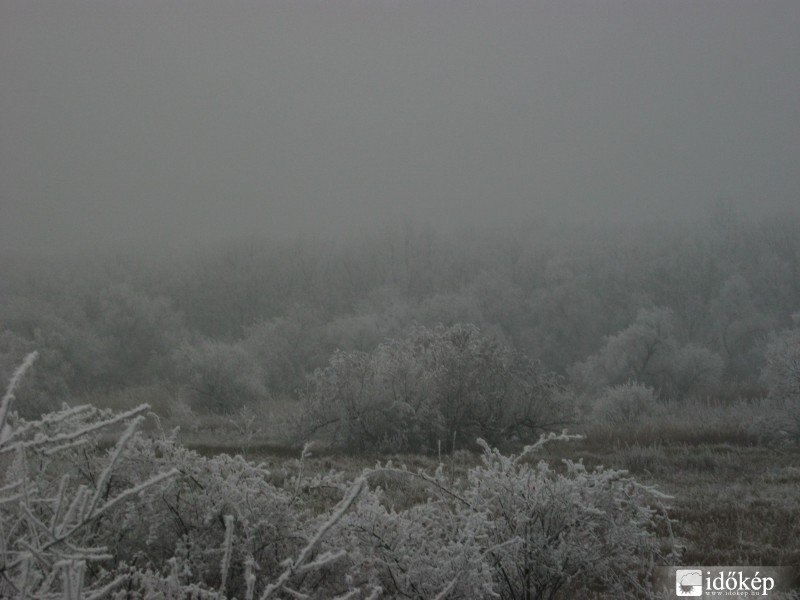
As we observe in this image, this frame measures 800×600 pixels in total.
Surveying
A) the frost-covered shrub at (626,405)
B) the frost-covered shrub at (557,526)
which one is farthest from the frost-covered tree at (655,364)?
the frost-covered shrub at (557,526)

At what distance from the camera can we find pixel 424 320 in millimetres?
38281

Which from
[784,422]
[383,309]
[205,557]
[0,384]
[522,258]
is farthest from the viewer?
[522,258]

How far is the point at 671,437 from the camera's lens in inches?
518

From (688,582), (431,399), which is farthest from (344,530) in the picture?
(431,399)

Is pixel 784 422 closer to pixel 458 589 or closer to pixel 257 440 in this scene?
pixel 257 440

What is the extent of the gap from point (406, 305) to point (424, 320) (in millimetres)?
1530

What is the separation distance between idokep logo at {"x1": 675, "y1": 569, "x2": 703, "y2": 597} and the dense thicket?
765 inches

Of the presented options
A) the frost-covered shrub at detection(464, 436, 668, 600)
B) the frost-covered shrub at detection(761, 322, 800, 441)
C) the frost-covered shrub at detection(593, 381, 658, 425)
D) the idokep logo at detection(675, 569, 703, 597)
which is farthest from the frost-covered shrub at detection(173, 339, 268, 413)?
the frost-covered shrub at detection(464, 436, 668, 600)

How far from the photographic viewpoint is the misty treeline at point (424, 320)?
48.2 ft

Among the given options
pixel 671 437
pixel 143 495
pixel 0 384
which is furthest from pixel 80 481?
pixel 0 384

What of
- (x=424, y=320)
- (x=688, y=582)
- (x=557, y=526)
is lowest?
(x=424, y=320)

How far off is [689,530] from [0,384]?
24.6 metres

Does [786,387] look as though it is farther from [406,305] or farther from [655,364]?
[406,305]

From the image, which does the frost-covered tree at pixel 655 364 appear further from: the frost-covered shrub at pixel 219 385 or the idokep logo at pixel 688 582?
the idokep logo at pixel 688 582
